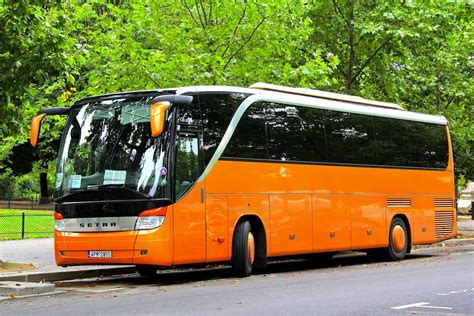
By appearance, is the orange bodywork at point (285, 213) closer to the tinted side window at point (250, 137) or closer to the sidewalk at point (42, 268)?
the tinted side window at point (250, 137)

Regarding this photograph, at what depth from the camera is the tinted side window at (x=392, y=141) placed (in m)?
21.3

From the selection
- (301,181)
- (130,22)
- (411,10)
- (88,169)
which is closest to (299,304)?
(88,169)

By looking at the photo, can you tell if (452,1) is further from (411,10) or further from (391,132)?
(391,132)

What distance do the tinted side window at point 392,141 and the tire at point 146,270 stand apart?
7028 millimetres

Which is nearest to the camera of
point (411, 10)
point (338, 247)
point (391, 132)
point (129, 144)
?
point (129, 144)

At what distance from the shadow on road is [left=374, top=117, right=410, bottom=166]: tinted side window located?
2643 mm

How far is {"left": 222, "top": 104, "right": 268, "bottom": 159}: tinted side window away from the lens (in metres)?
16.3

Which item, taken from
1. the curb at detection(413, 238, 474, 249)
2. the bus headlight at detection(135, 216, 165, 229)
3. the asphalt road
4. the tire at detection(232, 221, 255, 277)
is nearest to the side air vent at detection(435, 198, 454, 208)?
the curb at detection(413, 238, 474, 249)

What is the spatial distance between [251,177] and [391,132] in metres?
6.53

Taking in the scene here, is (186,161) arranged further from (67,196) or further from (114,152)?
(67,196)

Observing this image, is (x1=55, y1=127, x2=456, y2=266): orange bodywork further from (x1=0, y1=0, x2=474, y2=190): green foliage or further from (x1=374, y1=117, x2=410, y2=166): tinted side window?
(x1=0, y1=0, x2=474, y2=190): green foliage

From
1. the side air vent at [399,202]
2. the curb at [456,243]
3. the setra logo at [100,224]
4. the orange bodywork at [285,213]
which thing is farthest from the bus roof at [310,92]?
the curb at [456,243]

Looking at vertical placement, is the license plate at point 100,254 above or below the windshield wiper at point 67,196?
below

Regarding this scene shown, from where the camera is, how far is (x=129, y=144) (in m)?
15.1
